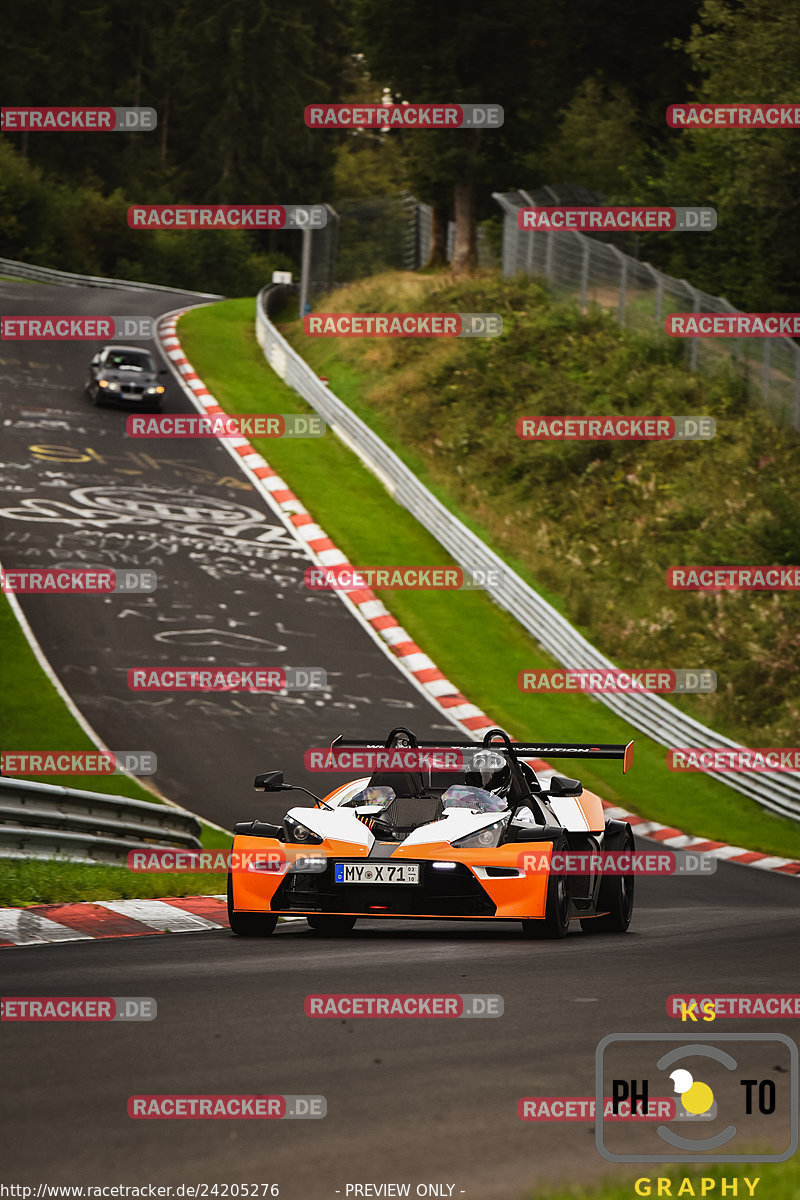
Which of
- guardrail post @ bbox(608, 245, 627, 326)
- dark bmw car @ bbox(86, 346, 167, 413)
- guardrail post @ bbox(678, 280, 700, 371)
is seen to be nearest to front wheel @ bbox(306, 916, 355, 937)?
guardrail post @ bbox(678, 280, 700, 371)

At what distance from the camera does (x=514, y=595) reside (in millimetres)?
27031

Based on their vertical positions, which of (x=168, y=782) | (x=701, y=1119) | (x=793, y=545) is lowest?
(x=168, y=782)

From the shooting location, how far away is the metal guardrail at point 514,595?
20.5 metres

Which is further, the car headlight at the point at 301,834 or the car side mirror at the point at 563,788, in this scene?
the car side mirror at the point at 563,788

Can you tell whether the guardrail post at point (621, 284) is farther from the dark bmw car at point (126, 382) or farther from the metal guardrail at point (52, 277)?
the metal guardrail at point (52, 277)

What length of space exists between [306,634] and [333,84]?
3190 inches

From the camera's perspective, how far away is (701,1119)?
5074mm

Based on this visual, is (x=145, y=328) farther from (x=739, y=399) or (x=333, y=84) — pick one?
(x=333, y=84)

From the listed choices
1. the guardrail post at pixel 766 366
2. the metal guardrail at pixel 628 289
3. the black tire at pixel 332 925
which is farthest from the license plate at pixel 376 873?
the guardrail post at pixel 766 366

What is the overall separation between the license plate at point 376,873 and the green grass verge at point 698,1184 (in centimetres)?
458

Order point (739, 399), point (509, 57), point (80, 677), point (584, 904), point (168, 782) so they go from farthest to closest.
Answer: point (509, 57)
point (739, 399)
point (80, 677)
point (168, 782)
point (584, 904)

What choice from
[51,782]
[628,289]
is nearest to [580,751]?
[51,782]

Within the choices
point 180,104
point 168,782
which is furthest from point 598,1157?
point 180,104

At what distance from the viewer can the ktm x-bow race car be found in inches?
360
